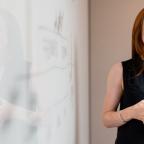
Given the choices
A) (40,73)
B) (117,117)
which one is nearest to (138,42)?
(117,117)

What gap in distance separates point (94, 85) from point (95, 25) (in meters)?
0.38

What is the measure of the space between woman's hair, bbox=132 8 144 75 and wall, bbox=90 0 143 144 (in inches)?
24.1

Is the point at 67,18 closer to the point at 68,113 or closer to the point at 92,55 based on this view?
the point at 68,113

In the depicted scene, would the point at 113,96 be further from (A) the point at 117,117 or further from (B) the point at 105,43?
(B) the point at 105,43

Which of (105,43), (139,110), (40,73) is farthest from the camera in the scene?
(105,43)

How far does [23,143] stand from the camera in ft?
2.08

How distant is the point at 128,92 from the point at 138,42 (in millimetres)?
209

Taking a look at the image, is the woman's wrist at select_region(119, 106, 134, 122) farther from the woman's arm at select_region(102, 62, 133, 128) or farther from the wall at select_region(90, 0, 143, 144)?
the wall at select_region(90, 0, 143, 144)

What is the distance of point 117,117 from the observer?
3.90ft

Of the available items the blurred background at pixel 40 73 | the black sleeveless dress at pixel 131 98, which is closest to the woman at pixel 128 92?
the black sleeveless dress at pixel 131 98

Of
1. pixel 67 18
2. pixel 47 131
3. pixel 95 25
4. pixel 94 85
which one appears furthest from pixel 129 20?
pixel 47 131

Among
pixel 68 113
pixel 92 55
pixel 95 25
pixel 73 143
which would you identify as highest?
pixel 95 25

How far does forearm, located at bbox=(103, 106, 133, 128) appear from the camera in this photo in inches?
45.1

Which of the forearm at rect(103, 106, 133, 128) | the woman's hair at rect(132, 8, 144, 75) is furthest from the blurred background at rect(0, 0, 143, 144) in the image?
the woman's hair at rect(132, 8, 144, 75)
